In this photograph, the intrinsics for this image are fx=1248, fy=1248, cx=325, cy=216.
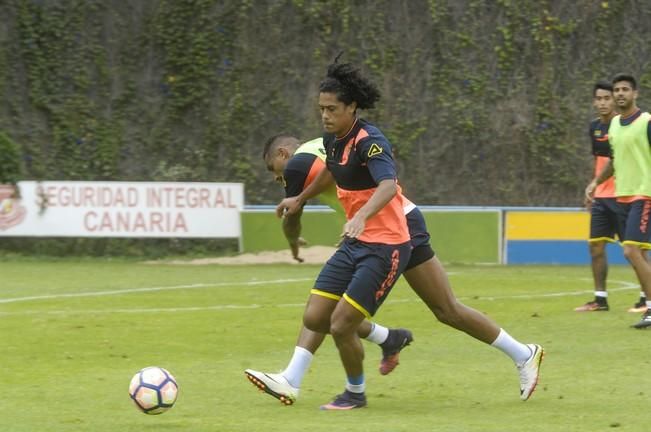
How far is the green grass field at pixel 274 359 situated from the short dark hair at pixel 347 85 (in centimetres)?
194

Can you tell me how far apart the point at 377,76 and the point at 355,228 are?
671 inches

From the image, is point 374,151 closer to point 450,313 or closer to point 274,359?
point 450,313

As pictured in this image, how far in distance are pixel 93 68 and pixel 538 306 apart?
12.7 metres

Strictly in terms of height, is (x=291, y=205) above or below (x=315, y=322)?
above

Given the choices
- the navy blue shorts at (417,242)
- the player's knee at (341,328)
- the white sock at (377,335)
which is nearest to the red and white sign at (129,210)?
the white sock at (377,335)

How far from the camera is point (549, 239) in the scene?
20.6 meters

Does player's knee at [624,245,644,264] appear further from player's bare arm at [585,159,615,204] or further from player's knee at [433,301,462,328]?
player's knee at [433,301,462,328]

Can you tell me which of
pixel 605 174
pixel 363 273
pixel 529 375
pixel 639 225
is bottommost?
pixel 529 375

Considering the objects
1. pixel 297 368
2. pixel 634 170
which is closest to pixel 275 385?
pixel 297 368

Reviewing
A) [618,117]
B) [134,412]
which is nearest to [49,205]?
[618,117]

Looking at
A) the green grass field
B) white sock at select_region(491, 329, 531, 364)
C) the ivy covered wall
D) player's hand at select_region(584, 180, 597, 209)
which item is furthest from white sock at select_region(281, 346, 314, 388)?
the ivy covered wall

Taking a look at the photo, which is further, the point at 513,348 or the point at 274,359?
the point at 274,359

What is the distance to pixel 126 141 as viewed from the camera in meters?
23.8

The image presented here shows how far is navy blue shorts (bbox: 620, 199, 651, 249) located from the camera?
11.8 metres
